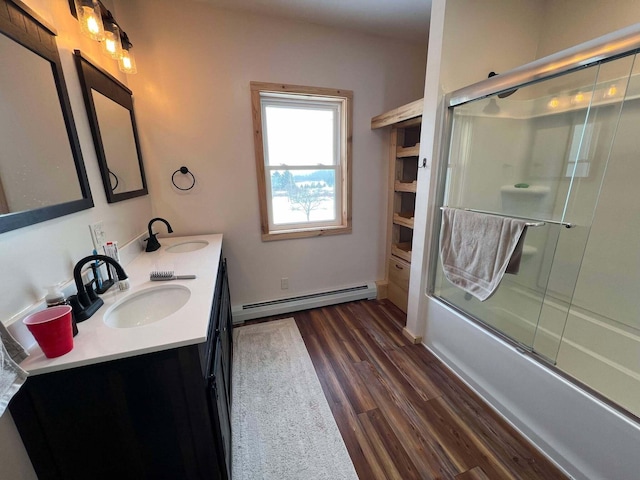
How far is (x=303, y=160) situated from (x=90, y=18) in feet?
5.17

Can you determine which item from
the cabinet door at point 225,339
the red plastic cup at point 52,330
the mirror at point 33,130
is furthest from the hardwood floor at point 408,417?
the mirror at point 33,130

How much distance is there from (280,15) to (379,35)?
2.90 feet

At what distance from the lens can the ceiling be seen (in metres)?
1.87

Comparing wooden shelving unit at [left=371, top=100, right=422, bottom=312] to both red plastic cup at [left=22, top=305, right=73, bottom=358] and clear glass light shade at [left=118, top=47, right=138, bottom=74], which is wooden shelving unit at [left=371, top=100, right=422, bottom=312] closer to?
clear glass light shade at [left=118, top=47, right=138, bottom=74]

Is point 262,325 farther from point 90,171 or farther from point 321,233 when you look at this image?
Answer: point 90,171

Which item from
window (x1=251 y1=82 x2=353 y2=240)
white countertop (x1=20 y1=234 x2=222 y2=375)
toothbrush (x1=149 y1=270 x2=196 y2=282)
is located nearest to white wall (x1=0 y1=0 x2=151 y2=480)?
white countertop (x1=20 y1=234 x2=222 y2=375)

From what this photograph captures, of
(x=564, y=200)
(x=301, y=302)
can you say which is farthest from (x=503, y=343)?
(x=301, y=302)

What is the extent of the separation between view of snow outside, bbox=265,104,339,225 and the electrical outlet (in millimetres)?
1358

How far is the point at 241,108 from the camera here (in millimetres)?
2113

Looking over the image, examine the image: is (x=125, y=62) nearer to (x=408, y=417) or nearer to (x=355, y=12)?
(x=355, y=12)

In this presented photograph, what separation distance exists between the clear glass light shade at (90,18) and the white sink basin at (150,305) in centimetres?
127

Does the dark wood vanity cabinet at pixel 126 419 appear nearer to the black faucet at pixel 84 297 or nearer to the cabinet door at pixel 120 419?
the cabinet door at pixel 120 419

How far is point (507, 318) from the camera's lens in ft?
5.36

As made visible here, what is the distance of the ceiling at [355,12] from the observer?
1868 mm
